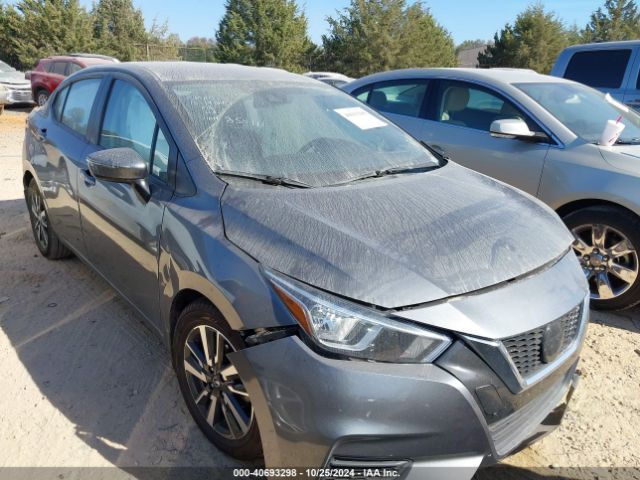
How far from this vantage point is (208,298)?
1919mm

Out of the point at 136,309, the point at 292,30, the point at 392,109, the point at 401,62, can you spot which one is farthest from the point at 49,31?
the point at 136,309

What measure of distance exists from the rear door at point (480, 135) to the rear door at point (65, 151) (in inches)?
104

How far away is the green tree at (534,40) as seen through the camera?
34094 mm

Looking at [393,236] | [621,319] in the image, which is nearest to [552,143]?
[621,319]

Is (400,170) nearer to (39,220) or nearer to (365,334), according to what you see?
(365,334)

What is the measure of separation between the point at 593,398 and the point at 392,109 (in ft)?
11.0

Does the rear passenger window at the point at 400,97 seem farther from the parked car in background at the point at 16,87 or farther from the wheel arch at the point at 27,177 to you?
the parked car in background at the point at 16,87

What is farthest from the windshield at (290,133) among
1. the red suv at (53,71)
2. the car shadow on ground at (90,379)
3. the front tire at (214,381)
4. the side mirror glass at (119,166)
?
the red suv at (53,71)

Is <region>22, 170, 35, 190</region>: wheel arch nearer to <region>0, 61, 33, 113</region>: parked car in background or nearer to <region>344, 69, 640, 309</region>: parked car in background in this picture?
<region>344, 69, 640, 309</region>: parked car in background

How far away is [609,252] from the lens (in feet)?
11.4

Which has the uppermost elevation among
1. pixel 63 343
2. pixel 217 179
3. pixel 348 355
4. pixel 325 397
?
pixel 217 179

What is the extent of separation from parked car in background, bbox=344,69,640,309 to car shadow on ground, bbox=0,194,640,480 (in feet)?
1.71

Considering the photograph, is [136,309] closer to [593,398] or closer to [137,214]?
[137,214]

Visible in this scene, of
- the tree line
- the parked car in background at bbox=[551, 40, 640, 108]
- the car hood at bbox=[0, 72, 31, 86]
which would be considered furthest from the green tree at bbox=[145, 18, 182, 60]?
the parked car in background at bbox=[551, 40, 640, 108]
